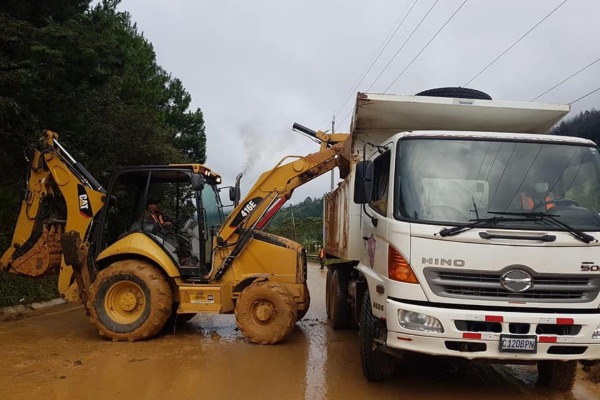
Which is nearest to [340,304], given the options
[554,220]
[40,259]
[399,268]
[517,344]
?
[399,268]

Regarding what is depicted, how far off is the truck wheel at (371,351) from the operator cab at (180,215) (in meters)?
3.55

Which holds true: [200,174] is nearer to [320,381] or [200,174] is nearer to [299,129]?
[299,129]

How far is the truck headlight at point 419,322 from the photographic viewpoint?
4829 mm

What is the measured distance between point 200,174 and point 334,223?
108 inches

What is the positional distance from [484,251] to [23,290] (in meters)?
10.9

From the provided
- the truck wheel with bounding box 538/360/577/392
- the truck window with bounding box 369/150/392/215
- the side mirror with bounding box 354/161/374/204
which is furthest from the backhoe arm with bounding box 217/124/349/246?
the truck wheel with bounding box 538/360/577/392

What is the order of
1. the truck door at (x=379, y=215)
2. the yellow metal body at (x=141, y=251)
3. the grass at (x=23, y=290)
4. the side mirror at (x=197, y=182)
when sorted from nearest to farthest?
1. the truck door at (x=379, y=215)
2. the yellow metal body at (x=141, y=251)
3. the side mirror at (x=197, y=182)
4. the grass at (x=23, y=290)

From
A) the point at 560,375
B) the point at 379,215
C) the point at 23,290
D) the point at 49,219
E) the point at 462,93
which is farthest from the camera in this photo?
the point at 23,290

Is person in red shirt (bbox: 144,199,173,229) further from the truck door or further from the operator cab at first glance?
the truck door

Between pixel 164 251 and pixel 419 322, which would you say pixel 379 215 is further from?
pixel 164 251

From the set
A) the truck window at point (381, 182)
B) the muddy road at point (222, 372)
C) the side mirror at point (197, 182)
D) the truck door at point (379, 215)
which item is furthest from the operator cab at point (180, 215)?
the truck window at point (381, 182)

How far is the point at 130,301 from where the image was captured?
27.1 ft

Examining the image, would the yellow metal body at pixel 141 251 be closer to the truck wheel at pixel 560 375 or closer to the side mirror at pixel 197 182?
the side mirror at pixel 197 182

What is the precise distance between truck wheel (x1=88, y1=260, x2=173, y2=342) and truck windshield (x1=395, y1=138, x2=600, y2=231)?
4.45m
